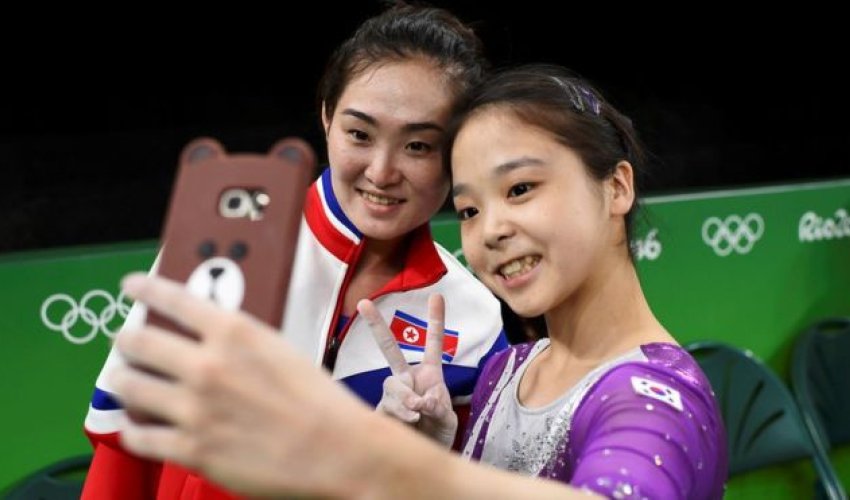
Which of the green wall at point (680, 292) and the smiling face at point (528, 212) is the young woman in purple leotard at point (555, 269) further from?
the green wall at point (680, 292)

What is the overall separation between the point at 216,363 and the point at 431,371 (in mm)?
492

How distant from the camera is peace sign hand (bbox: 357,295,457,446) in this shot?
0.91 meters

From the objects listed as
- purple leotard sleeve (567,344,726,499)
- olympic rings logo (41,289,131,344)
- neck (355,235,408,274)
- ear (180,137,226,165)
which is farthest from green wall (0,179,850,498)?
ear (180,137,226,165)

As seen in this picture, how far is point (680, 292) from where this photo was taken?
7.47 ft

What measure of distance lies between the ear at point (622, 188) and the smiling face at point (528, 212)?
2 centimetres

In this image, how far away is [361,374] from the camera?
1.16 m

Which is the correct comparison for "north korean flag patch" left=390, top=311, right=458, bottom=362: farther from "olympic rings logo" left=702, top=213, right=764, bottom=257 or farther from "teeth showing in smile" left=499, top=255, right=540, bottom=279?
"olympic rings logo" left=702, top=213, right=764, bottom=257

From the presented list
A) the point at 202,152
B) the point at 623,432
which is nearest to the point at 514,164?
the point at 623,432

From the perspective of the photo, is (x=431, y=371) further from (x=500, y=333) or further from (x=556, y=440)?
(x=500, y=333)

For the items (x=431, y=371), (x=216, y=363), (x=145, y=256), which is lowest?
(x=145, y=256)

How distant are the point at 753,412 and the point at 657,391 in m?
1.60

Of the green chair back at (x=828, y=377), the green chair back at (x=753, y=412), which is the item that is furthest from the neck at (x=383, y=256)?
the green chair back at (x=828, y=377)

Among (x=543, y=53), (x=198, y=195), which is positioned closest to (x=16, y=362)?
(x=198, y=195)

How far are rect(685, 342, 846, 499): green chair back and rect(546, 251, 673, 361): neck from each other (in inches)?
52.2
